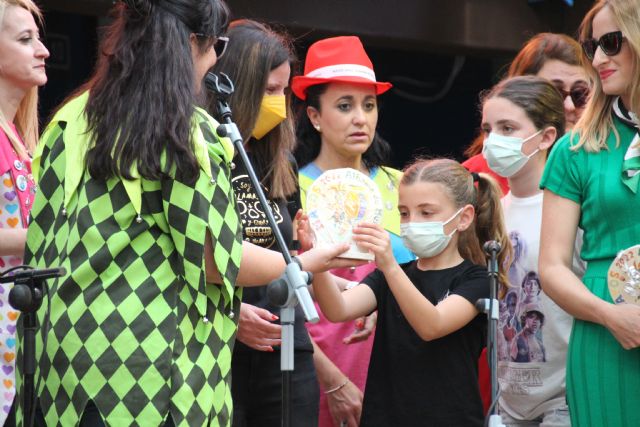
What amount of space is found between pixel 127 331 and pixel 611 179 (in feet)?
5.48

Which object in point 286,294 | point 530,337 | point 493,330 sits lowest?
point 530,337

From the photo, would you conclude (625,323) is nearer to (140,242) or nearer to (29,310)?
(140,242)

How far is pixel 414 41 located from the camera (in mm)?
7117

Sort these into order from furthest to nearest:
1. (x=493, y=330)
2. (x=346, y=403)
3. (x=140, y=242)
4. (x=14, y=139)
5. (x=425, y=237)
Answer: (x=346, y=403) → (x=425, y=237) → (x=14, y=139) → (x=493, y=330) → (x=140, y=242)

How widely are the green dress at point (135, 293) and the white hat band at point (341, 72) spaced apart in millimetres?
1998

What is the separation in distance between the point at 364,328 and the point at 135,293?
1.64 metres

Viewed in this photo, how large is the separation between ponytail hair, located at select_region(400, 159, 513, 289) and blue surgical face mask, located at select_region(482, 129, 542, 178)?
0.55 ft

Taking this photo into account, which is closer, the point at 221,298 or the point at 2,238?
the point at 221,298

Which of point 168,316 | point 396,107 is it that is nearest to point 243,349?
point 168,316

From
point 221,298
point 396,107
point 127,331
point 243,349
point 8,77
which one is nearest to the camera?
point 127,331

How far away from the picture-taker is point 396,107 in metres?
7.98

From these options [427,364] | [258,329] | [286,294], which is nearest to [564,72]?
[427,364]

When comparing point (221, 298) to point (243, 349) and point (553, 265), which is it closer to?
point (243, 349)

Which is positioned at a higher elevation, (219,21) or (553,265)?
(219,21)
